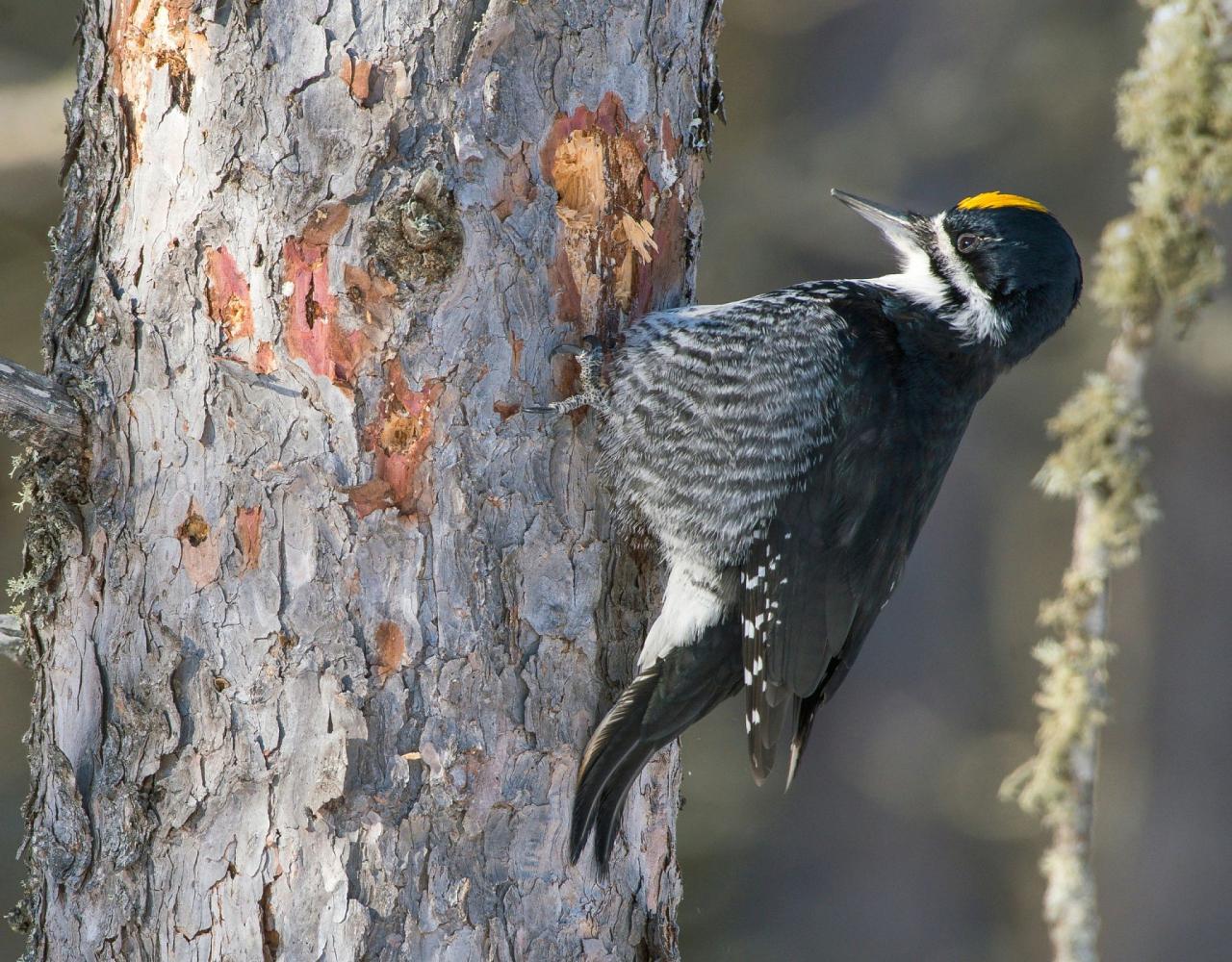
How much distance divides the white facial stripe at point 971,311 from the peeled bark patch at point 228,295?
59.5 inches

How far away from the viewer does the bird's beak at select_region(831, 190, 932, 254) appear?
2.93 meters

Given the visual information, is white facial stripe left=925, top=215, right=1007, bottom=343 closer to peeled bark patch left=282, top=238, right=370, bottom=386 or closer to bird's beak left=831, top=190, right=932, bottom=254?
bird's beak left=831, top=190, right=932, bottom=254

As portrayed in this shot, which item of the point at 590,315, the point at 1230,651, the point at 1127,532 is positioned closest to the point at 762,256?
the point at 1230,651

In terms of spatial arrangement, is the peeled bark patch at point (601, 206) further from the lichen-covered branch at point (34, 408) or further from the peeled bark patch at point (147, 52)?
the lichen-covered branch at point (34, 408)

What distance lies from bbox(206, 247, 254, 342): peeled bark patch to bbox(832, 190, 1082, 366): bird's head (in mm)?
1496

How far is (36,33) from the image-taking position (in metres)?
5.00

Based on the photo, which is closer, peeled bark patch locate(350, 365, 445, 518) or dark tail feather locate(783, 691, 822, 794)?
peeled bark patch locate(350, 365, 445, 518)

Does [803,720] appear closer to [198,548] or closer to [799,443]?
[799,443]

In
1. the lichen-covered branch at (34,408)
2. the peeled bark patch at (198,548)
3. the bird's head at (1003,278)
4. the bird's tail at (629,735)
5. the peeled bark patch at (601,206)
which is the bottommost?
the bird's tail at (629,735)

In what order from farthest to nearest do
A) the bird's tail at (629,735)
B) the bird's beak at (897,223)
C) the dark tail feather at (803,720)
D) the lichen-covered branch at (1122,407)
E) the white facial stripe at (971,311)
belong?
the lichen-covered branch at (1122,407), the bird's beak at (897,223), the white facial stripe at (971,311), the dark tail feather at (803,720), the bird's tail at (629,735)

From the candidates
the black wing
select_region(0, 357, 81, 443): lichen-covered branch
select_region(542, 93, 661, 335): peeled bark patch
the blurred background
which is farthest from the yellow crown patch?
the blurred background

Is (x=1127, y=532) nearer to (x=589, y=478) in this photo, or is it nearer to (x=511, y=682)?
(x=589, y=478)

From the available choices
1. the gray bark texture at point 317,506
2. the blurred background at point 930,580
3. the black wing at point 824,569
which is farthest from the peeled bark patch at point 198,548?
the blurred background at point 930,580

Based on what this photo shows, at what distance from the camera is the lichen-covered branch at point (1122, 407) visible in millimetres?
3250
